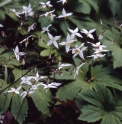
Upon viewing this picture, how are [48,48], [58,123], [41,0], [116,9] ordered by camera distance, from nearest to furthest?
Answer: [58,123] < [48,48] < [41,0] < [116,9]

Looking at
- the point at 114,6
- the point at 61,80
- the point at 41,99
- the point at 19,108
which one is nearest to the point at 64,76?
the point at 61,80

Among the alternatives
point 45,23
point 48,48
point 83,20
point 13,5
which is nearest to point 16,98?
point 48,48

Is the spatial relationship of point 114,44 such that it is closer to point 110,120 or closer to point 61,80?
point 61,80

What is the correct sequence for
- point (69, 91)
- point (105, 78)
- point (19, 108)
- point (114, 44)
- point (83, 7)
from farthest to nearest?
point (83, 7) → point (114, 44) → point (105, 78) → point (69, 91) → point (19, 108)

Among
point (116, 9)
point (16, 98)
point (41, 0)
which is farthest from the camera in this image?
point (116, 9)

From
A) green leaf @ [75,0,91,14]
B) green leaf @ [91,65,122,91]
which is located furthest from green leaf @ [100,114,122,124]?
green leaf @ [75,0,91,14]

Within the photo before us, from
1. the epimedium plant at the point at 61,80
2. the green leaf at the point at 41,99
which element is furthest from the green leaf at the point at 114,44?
the green leaf at the point at 41,99

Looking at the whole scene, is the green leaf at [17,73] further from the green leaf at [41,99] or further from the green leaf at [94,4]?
the green leaf at [94,4]

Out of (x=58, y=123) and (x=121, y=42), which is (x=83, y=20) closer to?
(x=121, y=42)
